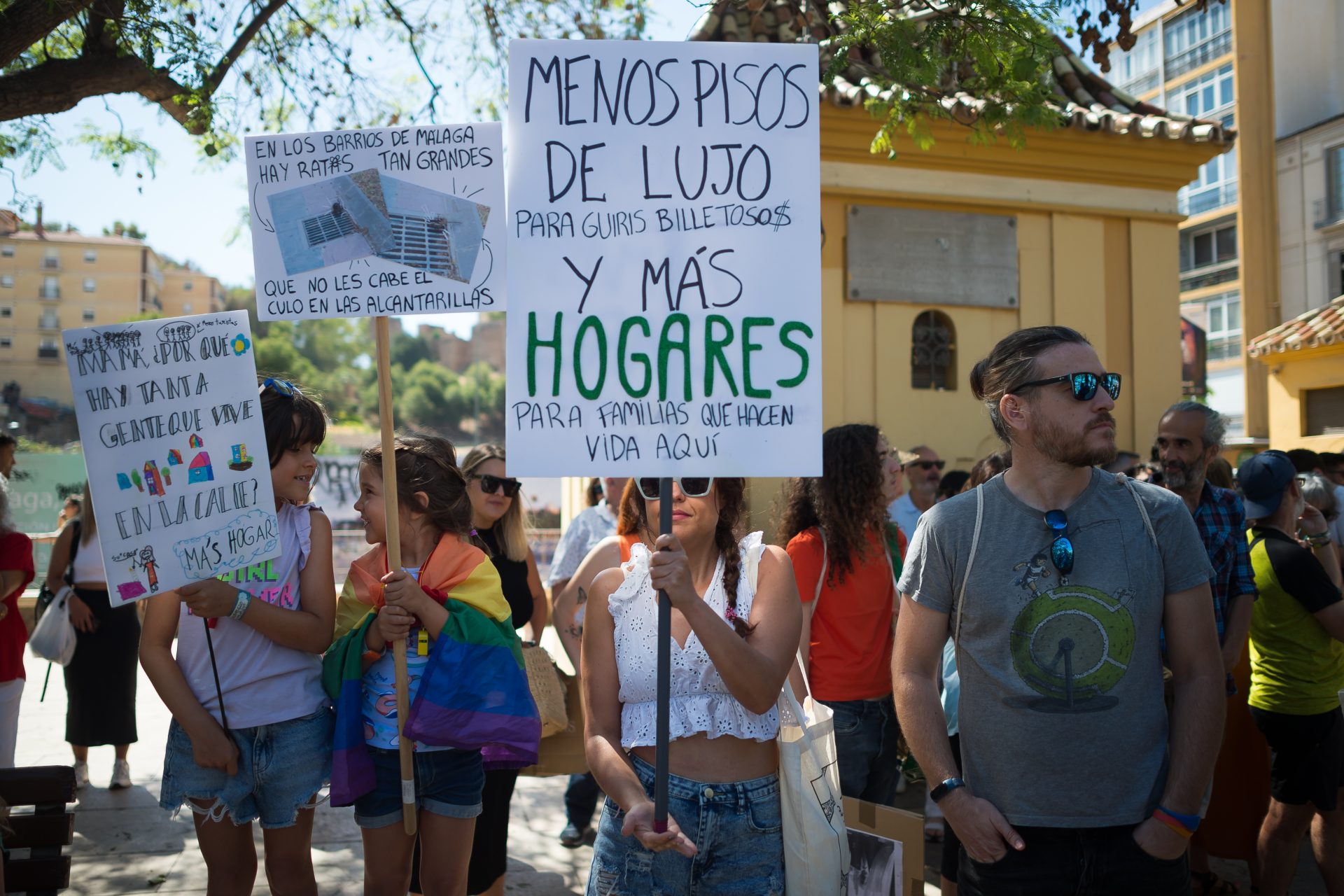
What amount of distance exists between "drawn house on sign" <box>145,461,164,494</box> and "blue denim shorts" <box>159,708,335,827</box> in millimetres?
707

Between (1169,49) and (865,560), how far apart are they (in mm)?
39345

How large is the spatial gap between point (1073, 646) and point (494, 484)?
9.29 ft

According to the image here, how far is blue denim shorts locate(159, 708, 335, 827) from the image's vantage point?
10.2 feet

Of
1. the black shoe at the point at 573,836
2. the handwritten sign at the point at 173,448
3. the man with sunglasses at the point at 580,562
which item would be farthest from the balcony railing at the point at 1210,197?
the handwritten sign at the point at 173,448

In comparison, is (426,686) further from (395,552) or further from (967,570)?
(967,570)

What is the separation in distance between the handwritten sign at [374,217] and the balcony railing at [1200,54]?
3635 centimetres

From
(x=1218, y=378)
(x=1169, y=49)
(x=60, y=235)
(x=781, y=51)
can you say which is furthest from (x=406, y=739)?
(x=60, y=235)

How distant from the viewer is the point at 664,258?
2572 mm

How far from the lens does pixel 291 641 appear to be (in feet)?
10.5

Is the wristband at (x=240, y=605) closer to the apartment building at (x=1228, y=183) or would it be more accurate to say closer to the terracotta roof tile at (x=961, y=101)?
the terracotta roof tile at (x=961, y=101)

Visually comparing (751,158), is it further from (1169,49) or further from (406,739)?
(1169,49)

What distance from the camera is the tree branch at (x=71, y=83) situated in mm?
4910

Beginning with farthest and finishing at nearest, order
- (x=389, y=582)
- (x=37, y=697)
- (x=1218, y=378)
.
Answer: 1. (x=1218, y=378)
2. (x=37, y=697)
3. (x=389, y=582)

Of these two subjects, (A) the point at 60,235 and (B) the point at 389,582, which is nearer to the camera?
(B) the point at 389,582
